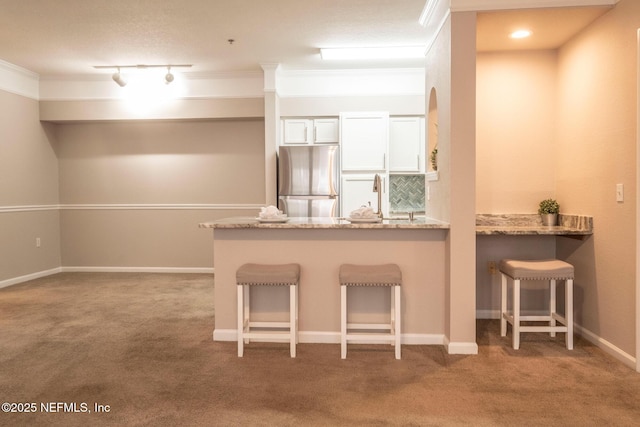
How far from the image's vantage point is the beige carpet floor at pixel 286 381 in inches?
88.6

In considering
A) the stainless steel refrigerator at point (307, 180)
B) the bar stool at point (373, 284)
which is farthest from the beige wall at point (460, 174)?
the stainless steel refrigerator at point (307, 180)

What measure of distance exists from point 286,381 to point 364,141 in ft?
11.8

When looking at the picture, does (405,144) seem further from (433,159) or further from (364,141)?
(433,159)

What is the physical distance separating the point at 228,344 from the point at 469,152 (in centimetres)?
220

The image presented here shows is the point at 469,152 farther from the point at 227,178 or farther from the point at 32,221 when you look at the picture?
the point at 32,221

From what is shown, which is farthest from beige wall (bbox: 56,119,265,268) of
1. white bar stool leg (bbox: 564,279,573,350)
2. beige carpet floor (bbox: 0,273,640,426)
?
white bar stool leg (bbox: 564,279,573,350)

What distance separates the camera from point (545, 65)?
388 cm

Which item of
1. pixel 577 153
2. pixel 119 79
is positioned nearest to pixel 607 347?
pixel 577 153

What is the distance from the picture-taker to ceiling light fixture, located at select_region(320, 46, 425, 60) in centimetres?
492

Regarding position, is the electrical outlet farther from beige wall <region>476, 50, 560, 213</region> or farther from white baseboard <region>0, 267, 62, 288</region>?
white baseboard <region>0, 267, 62, 288</region>

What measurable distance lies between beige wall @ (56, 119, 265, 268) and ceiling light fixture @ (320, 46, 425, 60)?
170 centimetres

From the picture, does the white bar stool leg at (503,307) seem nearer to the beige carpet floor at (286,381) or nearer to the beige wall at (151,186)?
the beige carpet floor at (286,381)

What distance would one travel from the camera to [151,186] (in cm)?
650

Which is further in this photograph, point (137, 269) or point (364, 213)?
point (137, 269)
